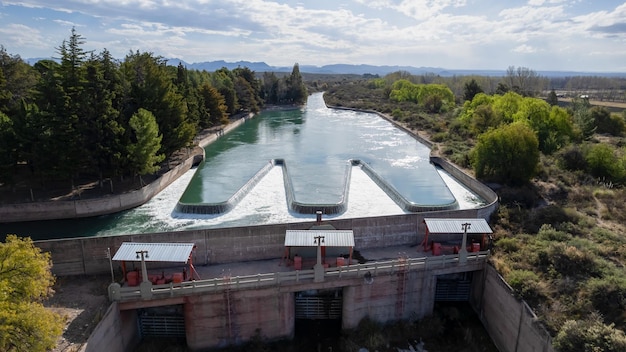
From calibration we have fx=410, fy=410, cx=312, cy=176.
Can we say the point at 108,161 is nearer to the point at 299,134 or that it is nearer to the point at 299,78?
the point at 299,134

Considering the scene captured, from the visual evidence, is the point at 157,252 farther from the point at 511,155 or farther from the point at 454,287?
the point at 511,155

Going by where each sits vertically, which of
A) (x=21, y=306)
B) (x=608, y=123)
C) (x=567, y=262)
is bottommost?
(x=567, y=262)

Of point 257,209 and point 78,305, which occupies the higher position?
point 78,305

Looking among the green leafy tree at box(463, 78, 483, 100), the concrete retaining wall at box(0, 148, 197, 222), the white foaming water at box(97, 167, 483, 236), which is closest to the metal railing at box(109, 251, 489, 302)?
the white foaming water at box(97, 167, 483, 236)

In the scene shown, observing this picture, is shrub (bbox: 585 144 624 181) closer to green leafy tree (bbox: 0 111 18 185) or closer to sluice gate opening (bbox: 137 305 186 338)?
sluice gate opening (bbox: 137 305 186 338)

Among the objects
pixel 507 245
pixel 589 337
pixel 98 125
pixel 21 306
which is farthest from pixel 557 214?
pixel 98 125

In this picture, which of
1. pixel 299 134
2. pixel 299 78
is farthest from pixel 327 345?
pixel 299 78
